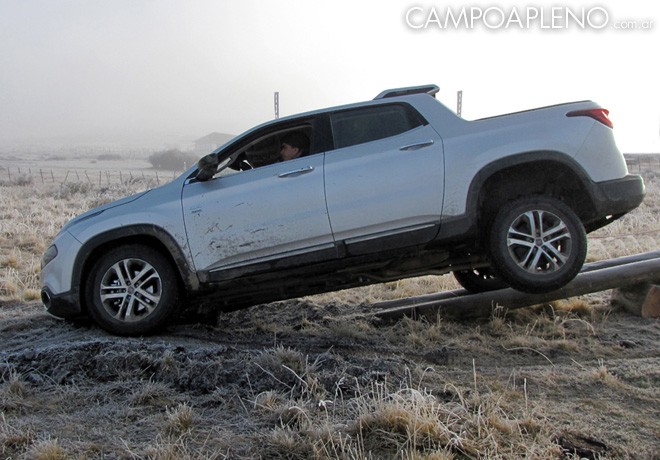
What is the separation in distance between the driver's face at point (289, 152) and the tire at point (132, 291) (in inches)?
58.6

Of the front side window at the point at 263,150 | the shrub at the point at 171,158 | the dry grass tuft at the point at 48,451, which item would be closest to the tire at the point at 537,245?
the front side window at the point at 263,150

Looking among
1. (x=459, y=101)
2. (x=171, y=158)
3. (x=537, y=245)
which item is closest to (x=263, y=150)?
(x=537, y=245)

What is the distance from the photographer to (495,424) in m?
3.31

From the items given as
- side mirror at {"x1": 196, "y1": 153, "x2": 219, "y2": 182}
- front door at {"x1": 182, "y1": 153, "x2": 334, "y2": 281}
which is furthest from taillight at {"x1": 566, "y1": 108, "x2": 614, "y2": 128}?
side mirror at {"x1": 196, "y1": 153, "x2": 219, "y2": 182}

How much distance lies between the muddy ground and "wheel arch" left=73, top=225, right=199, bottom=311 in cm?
51

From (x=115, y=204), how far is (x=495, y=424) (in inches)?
154

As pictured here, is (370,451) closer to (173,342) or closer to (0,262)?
(173,342)

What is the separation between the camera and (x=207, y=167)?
532 cm

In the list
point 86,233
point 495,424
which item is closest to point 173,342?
point 86,233

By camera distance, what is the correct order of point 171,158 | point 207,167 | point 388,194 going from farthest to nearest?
point 171,158
point 207,167
point 388,194

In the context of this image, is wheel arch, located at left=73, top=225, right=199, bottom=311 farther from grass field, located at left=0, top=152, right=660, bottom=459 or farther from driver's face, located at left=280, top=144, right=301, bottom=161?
driver's face, located at left=280, top=144, right=301, bottom=161

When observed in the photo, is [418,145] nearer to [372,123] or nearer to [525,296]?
[372,123]

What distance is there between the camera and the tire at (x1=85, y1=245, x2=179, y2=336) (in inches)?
211

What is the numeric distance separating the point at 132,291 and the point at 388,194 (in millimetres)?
2408
